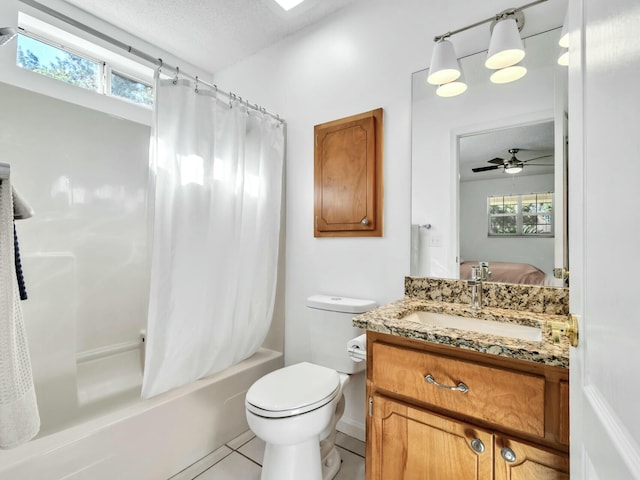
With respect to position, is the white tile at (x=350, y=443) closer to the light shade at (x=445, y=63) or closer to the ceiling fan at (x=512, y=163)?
the ceiling fan at (x=512, y=163)

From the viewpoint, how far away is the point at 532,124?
139 cm

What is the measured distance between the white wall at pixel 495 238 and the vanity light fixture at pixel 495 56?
1.52 feet

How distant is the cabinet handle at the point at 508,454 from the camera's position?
0.93 metres

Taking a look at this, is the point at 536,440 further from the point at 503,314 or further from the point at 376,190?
the point at 376,190

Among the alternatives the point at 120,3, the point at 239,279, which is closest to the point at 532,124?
the point at 239,279

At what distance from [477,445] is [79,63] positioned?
3.04 m

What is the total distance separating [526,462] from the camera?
916 millimetres

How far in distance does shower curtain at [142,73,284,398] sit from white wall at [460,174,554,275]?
1160 millimetres

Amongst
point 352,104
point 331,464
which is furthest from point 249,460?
point 352,104

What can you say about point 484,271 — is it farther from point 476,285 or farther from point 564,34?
point 564,34

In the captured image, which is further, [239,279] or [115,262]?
[115,262]

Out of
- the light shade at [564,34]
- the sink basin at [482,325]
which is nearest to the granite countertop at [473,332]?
the sink basin at [482,325]

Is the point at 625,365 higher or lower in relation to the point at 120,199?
lower

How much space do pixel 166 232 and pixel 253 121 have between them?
0.91 meters
